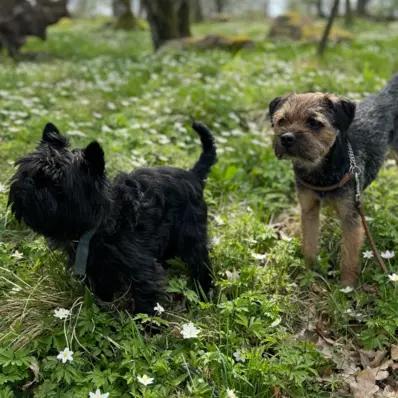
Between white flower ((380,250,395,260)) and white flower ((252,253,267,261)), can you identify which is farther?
white flower ((252,253,267,261))

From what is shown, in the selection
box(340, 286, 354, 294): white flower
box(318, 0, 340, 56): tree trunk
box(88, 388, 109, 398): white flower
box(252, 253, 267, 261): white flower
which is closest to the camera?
box(88, 388, 109, 398): white flower

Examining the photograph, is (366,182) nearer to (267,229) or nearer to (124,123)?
(267,229)

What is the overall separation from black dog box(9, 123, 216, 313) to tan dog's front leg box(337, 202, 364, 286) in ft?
3.96

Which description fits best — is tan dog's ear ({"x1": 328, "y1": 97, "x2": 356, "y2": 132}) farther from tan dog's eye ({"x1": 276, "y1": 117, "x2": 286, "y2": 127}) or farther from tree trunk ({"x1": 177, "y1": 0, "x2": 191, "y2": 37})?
tree trunk ({"x1": 177, "y1": 0, "x2": 191, "y2": 37})

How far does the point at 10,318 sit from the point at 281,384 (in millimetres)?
1923

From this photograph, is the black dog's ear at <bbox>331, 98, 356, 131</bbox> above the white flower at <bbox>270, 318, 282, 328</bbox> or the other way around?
above

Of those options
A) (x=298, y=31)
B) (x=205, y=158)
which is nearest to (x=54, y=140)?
(x=205, y=158)

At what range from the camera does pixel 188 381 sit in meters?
3.21

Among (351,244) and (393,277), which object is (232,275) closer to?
(351,244)

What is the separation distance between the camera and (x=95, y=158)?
3062mm

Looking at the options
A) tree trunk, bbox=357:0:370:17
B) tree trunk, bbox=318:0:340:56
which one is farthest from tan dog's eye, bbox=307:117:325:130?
tree trunk, bbox=357:0:370:17

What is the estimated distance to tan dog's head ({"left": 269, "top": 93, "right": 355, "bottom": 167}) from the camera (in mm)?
3986

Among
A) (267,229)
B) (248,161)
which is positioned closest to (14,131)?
(248,161)

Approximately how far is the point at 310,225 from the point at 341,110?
3.52 ft
